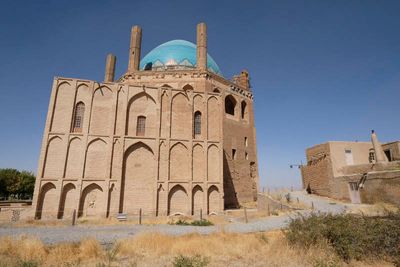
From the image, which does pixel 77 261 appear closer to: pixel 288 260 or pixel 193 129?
pixel 288 260

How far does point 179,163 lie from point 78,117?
9.16 metres

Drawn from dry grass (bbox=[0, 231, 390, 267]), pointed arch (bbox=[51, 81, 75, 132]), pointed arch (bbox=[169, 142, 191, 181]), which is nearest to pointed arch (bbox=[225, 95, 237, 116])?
pointed arch (bbox=[169, 142, 191, 181])

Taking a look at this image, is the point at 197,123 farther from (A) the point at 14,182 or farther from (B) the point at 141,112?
(A) the point at 14,182

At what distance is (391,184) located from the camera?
2091 cm

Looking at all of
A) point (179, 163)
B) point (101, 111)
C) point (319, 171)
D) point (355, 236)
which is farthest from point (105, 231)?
point (319, 171)

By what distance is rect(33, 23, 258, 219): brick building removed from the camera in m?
19.0

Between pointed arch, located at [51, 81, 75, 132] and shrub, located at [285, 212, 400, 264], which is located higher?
pointed arch, located at [51, 81, 75, 132]

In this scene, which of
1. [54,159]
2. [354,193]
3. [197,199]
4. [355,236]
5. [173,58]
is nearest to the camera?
[355,236]

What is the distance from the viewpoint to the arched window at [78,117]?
20375 millimetres

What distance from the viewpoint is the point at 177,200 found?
21000mm

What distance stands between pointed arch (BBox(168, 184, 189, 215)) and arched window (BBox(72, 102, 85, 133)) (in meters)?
9.13

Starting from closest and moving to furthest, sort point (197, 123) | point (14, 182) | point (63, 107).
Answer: point (63, 107) → point (197, 123) → point (14, 182)

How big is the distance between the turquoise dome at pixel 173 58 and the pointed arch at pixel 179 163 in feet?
43.1

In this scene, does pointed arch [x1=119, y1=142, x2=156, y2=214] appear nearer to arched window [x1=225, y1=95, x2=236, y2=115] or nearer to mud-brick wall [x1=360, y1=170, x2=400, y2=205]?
arched window [x1=225, y1=95, x2=236, y2=115]
